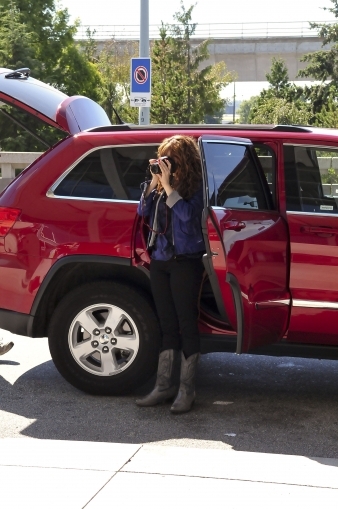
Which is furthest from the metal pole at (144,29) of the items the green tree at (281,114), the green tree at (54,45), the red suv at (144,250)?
the green tree at (54,45)

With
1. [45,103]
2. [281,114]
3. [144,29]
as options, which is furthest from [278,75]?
[45,103]

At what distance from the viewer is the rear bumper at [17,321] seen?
6.09 meters

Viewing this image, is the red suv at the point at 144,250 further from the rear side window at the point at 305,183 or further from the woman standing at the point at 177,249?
the woman standing at the point at 177,249

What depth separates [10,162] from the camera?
19.9m

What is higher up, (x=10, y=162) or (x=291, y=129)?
(x=291, y=129)

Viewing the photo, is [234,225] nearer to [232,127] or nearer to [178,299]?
[178,299]

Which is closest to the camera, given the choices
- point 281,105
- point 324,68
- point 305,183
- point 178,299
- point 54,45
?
point 178,299

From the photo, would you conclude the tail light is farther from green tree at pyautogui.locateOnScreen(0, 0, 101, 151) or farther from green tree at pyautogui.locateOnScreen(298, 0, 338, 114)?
green tree at pyautogui.locateOnScreen(298, 0, 338, 114)

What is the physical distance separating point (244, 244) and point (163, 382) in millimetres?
1063

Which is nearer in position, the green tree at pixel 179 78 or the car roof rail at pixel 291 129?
the car roof rail at pixel 291 129

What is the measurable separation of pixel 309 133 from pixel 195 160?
77 centimetres

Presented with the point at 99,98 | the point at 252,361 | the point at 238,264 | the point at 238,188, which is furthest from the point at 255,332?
the point at 99,98

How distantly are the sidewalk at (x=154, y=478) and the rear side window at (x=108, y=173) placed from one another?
180 cm

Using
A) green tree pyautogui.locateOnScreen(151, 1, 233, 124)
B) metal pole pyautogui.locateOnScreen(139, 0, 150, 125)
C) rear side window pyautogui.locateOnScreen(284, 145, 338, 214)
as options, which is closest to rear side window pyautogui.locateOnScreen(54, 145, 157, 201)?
rear side window pyautogui.locateOnScreen(284, 145, 338, 214)
